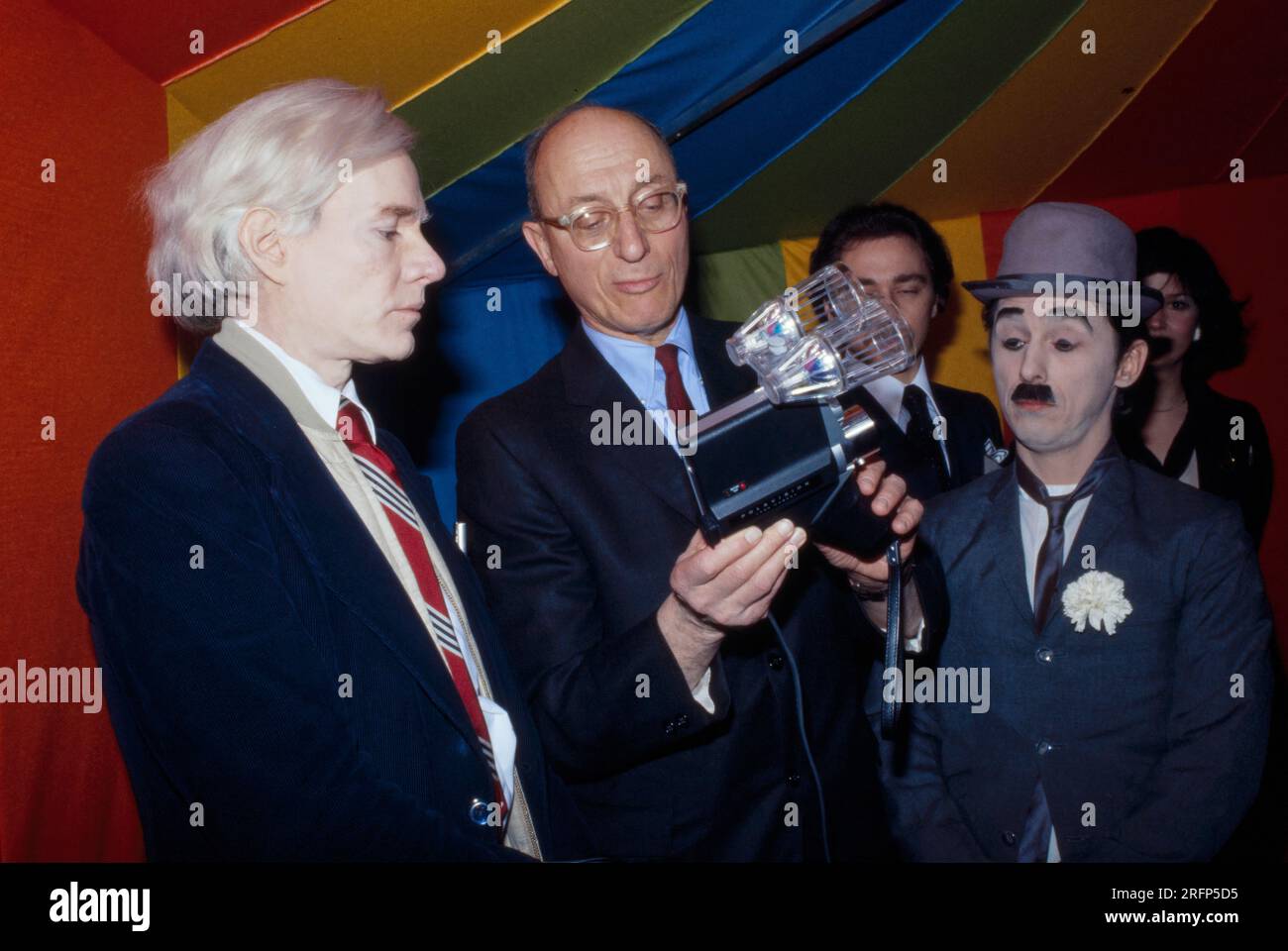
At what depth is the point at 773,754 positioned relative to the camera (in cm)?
143

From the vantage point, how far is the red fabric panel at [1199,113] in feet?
10.3

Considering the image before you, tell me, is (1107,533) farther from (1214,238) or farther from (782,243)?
(1214,238)

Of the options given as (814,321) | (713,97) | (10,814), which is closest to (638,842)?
(814,321)

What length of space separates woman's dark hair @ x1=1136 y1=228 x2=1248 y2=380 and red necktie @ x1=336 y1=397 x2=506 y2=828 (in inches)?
98.3

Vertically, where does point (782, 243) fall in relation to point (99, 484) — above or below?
above

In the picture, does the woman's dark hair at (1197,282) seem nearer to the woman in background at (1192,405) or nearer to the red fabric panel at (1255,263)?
the woman in background at (1192,405)

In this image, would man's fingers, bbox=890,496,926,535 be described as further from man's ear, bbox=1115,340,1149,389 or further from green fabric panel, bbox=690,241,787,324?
green fabric panel, bbox=690,241,787,324

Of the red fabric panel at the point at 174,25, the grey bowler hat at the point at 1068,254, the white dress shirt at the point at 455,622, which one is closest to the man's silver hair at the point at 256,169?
the white dress shirt at the point at 455,622

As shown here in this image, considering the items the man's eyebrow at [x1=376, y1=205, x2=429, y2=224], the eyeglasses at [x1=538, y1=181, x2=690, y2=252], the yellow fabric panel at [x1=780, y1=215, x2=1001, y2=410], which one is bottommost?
the man's eyebrow at [x1=376, y1=205, x2=429, y2=224]

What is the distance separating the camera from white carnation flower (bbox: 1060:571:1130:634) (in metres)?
1.45

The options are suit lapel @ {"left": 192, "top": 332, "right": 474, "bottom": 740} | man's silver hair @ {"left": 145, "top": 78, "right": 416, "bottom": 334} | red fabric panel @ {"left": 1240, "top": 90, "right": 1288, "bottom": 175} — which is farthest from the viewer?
red fabric panel @ {"left": 1240, "top": 90, "right": 1288, "bottom": 175}

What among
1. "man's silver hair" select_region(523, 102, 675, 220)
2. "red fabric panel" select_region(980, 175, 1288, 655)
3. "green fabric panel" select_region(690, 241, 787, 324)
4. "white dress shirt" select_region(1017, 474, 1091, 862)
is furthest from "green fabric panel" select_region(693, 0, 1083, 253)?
"white dress shirt" select_region(1017, 474, 1091, 862)

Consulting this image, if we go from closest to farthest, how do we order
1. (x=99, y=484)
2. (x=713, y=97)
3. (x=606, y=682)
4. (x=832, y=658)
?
1. (x=99, y=484)
2. (x=606, y=682)
3. (x=832, y=658)
4. (x=713, y=97)
